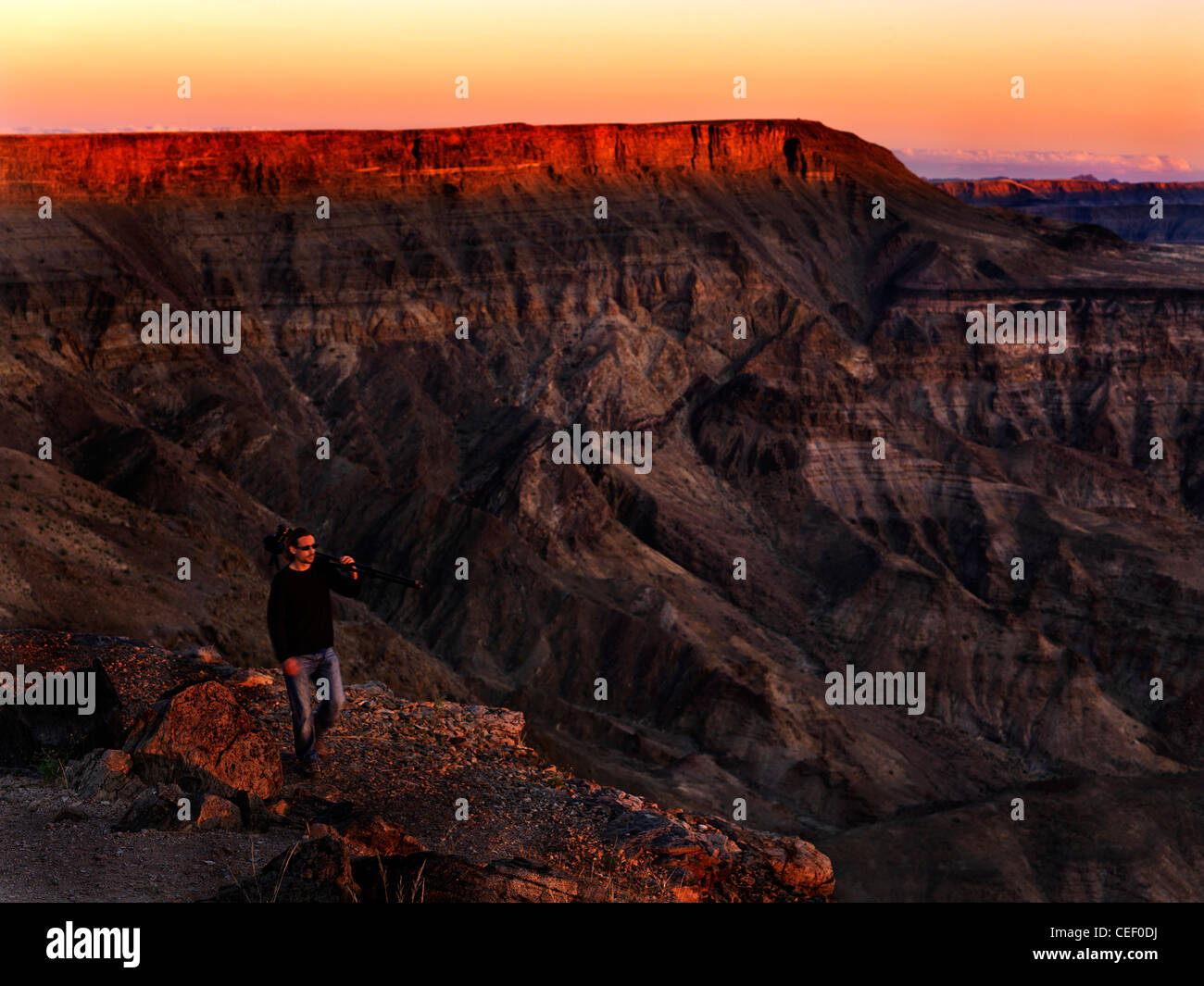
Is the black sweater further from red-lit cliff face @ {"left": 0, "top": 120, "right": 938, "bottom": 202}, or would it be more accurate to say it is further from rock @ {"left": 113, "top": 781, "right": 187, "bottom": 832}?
red-lit cliff face @ {"left": 0, "top": 120, "right": 938, "bottom": 202}

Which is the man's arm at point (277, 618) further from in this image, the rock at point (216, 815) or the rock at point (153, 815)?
the rock at point (153, 815)

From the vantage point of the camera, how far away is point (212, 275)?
88312mm

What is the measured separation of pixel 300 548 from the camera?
500 inches

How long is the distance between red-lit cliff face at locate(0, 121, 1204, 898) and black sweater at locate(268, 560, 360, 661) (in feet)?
51.2

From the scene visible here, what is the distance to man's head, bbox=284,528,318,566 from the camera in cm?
1267

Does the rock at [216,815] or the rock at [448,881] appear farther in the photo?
the rock at [216,815]

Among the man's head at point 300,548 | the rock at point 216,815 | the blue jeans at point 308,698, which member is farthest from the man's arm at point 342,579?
the rock at point 216,815

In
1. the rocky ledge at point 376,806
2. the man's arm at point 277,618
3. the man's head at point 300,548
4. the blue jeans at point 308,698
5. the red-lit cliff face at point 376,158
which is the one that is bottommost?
the rocky ledge at point 376,806

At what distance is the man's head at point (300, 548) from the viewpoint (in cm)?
1267

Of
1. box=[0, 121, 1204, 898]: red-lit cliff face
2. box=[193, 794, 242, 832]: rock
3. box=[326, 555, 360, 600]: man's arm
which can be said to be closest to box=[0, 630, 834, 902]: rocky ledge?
box=[193, 794, 242, 832]: rock

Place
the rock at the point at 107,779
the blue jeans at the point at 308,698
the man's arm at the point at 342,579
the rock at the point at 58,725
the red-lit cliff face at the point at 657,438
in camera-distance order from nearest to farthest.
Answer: the rock at the point at 107,779 → the man's arm at the point at 342,579 → the blue jeans at the point at 308,698 → the rock at the point at 58,725 → the red-lit cliff face at the point at 657,438

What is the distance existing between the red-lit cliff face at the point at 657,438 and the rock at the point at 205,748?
1530 centimetres

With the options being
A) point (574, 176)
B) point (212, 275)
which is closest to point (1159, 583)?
point (574, 176)
